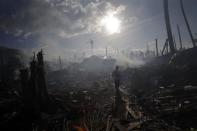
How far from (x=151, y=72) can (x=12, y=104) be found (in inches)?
618

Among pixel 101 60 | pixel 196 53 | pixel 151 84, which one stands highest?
pixel 101 60

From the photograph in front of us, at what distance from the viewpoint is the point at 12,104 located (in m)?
15.5

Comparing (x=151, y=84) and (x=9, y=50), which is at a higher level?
(x=9, y=50)

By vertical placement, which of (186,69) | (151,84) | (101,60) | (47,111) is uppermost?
(101,60)

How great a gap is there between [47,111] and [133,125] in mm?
7539

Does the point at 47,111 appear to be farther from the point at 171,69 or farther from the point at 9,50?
the point at 9,50

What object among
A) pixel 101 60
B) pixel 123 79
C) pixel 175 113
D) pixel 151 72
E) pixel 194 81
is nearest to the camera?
pixel 175 113

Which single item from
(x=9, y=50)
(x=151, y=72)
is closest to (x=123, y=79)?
(x=151, y=72)

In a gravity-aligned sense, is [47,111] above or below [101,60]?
below

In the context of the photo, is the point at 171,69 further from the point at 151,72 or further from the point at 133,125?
the point at 133,125

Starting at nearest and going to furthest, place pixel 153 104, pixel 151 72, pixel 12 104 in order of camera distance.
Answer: pixel 153 104, pixel 12 104, pixel 151 72

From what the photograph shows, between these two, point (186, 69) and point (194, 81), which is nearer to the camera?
point (194, 81)

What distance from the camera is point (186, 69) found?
21.0m

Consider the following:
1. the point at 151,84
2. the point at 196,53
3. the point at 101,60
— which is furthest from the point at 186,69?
the point at 101,60
